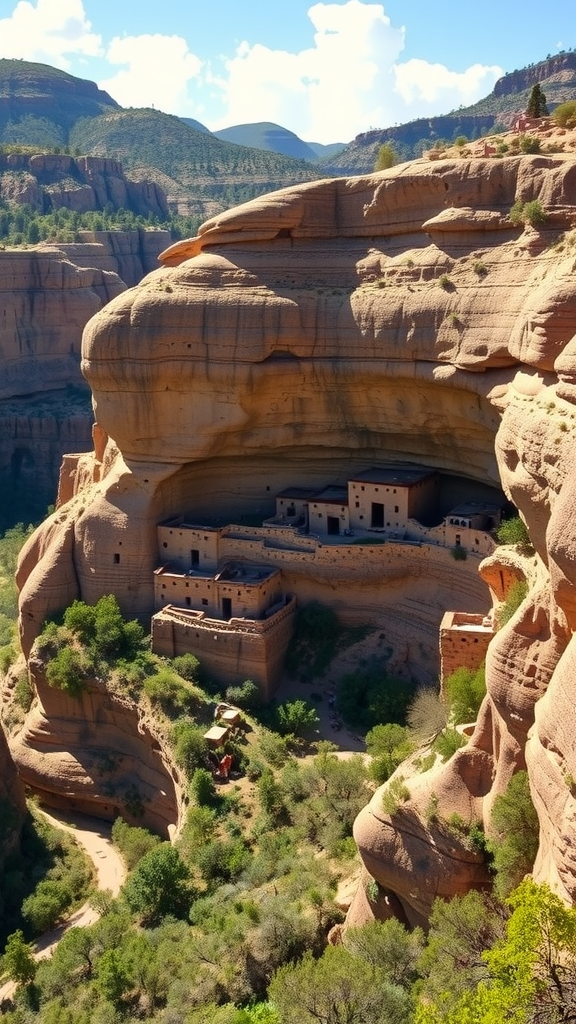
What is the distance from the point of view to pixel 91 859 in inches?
965

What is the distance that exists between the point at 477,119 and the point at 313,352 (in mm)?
87185

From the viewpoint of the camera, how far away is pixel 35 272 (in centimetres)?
5628

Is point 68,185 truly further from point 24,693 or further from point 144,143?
point 24,693

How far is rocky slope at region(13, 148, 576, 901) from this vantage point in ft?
73.9

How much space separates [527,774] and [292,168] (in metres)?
109

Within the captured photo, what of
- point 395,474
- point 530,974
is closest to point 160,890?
point 530,974

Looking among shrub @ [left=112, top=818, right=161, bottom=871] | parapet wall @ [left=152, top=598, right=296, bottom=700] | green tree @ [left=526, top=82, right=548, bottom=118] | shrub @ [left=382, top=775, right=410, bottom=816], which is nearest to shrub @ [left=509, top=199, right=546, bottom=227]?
green tree @ [left=526, top=82, right=548, bottom=118]

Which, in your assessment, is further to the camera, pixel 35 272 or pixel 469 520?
pixel 35 272

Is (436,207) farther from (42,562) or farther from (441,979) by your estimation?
(441,979)

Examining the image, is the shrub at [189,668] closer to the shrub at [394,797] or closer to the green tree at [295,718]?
the green tree at [295,718]

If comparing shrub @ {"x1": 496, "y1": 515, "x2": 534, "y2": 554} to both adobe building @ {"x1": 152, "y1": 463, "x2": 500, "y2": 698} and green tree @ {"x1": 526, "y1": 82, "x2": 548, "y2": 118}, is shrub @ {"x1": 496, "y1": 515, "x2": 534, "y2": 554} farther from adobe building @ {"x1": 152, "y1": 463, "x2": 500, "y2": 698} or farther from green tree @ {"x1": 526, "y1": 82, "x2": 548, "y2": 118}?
green tree @ {"x1": 526, "y1": 82, "x2": 548, "y2": 118}

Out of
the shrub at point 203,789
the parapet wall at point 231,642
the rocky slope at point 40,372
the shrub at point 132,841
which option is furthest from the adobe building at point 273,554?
the rocky slope at point 40,372

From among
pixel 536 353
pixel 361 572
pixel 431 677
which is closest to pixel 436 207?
pixel 536 353

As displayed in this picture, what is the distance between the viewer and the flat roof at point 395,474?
1047 inches
